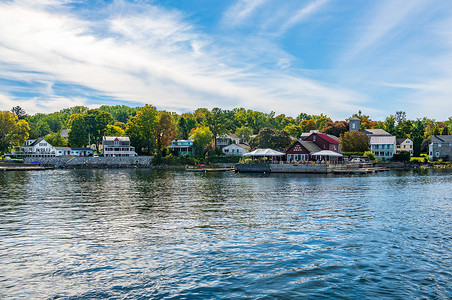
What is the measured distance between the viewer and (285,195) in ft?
Result: 117

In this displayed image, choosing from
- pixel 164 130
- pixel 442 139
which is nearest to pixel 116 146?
pixel 164 130

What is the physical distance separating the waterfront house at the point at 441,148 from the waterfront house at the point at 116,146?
98351 mm

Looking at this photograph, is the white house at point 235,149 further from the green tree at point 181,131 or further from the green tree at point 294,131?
the green tree at point 294,131

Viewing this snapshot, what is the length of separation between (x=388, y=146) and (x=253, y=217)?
92.7 m

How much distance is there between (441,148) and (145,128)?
96.7 metres

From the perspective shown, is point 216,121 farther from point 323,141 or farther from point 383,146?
point 383,146

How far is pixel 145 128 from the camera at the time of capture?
112 meters

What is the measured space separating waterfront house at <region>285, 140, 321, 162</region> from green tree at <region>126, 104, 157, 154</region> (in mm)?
51278

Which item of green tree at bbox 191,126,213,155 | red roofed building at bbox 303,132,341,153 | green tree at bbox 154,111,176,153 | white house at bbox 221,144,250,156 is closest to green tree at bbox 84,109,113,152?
green tree at bbox 154,111,176,153

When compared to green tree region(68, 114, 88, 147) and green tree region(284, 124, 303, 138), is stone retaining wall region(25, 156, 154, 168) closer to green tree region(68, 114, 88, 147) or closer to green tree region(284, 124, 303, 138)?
green tree region(68, 114, 88, 147)

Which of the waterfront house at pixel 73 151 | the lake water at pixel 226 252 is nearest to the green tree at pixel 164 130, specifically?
the waterfront house at pixel 73 151

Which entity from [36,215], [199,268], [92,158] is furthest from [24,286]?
[92,158]

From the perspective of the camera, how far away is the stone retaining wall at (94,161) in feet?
337

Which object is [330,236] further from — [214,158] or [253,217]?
[214,158]
